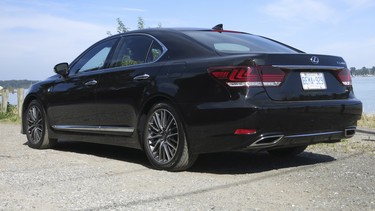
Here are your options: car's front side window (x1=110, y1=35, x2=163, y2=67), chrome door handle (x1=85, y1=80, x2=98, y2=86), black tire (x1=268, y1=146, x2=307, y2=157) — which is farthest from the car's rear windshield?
chrome door handle (x1=85, y1=80, x2=98, y2=86)

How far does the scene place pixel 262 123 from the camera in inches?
187

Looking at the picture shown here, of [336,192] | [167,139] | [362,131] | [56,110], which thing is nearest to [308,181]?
[336,192]

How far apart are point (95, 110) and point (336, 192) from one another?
3294 millimetres

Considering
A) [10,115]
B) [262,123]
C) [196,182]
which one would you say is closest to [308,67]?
[262,123]

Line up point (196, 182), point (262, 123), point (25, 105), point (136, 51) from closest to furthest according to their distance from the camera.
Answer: point (262, 123) < point (196, 182) < point (136, 51) < point (25, 105)

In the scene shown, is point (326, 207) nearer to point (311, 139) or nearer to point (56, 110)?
point (311, 139)

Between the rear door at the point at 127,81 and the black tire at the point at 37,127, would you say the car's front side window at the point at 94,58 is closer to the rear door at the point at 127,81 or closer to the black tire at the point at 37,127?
the rear door at the point at 127,81

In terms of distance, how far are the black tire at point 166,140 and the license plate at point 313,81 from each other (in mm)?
1326

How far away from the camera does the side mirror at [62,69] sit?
7.13 m

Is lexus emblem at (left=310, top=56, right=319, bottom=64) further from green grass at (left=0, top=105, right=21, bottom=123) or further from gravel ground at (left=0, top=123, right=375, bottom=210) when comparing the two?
green grass at (left=0, top=105, right=21, bottom=123)

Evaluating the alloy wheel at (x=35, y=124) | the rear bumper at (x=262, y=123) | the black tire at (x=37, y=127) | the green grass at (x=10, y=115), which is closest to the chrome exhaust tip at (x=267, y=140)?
the rear bumper at (x=262, y=123)

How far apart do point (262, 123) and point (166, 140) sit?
1.19 metres

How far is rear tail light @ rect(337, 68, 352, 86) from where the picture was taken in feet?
17.8

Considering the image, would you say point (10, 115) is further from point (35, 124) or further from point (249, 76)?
point (249, 76)
